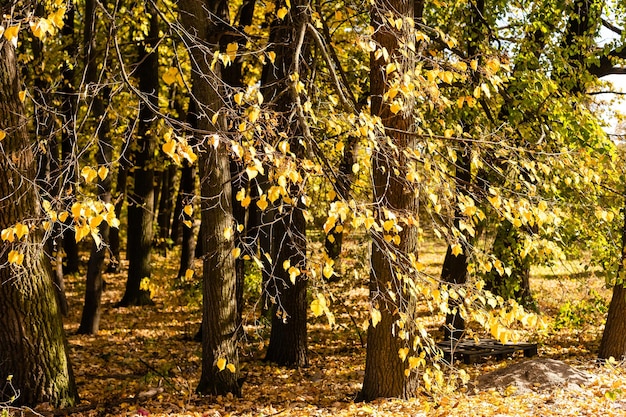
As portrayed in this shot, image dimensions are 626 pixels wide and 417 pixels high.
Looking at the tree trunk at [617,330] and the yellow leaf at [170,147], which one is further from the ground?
the yellow leaf at [170,147]

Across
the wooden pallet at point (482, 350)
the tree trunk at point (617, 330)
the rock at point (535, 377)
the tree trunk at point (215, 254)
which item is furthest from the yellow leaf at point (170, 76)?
the tree trunk at point (617, 330)

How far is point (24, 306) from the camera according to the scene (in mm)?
6949

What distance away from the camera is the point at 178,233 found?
2403 centimetres

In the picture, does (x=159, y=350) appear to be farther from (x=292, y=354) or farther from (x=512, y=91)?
(x=512, y=91)

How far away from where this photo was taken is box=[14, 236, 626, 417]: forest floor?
24.0 ft

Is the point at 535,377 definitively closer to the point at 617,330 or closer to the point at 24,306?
the point at 617,330

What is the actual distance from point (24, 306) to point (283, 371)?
452 cm

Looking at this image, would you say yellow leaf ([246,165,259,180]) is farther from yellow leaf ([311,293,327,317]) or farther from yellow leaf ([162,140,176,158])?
yellow leaf ([311,293,327,317])

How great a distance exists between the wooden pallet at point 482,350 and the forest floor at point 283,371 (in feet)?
0.59

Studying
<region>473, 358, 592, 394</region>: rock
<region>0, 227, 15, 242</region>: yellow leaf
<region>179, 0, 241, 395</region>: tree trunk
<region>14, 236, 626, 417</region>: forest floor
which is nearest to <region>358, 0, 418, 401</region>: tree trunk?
<region>14, 236, 626, 417</region>: forest floor

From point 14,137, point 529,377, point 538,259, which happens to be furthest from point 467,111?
point 14,137

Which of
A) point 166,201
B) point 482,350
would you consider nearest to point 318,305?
point 482,350

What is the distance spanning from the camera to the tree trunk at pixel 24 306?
675 cm

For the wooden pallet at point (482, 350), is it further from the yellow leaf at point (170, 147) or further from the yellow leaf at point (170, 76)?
the yellow leaf at point (170, 147)
